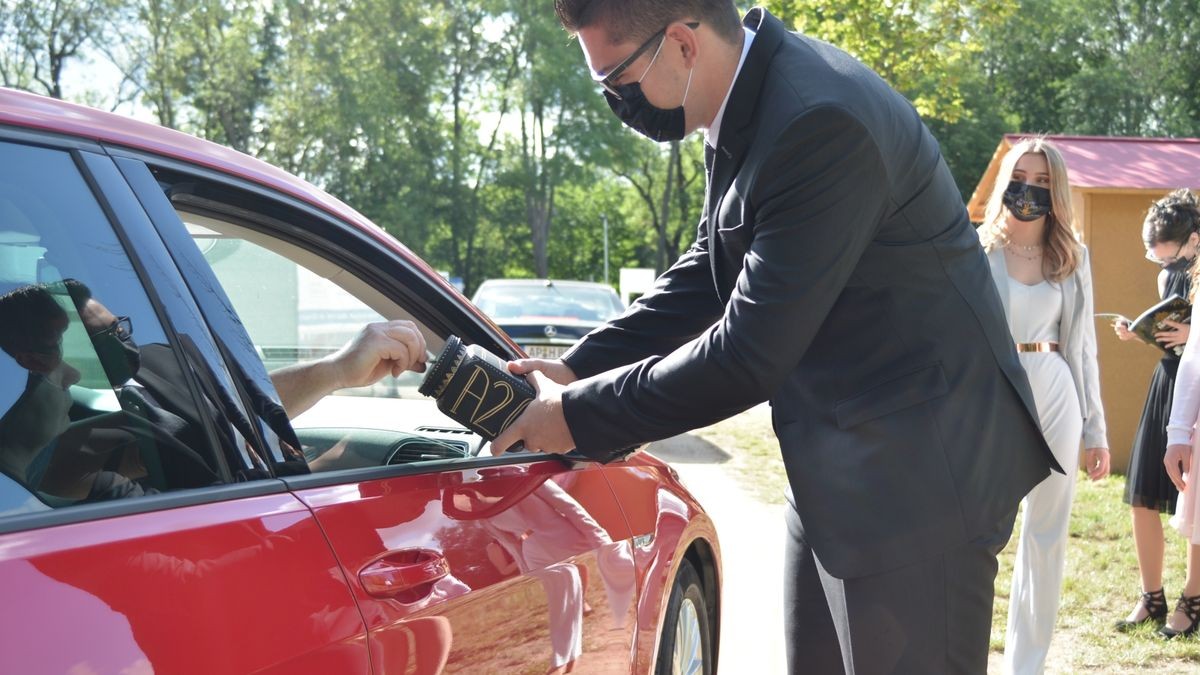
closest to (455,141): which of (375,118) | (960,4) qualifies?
(375,118)

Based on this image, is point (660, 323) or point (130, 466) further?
point (660, 323)

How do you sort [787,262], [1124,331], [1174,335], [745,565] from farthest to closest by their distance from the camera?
[745,565] → [1124,331] → [1174,335] → [787,262]

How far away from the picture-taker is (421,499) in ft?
6.88

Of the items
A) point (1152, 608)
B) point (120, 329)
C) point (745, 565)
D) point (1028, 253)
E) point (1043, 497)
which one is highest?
point (1028, 253)

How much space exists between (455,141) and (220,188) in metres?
44.6

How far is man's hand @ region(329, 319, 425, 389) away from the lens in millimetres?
2631

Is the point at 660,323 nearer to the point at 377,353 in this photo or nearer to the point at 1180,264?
the point at 377,353

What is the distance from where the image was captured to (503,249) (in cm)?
5309

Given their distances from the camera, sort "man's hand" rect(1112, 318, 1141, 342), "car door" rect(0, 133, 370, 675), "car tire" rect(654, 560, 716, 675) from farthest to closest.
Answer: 1. "man's hand" rect(1112, 318, 1141, 342)
2. "car tire" rect(654, 560, 716, 675)
3. "car door" rect(0, 133, 370, 675)

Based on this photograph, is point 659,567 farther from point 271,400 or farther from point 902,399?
point 271,400

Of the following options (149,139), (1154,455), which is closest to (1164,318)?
(1154,455)

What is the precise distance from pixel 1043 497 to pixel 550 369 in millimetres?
2463

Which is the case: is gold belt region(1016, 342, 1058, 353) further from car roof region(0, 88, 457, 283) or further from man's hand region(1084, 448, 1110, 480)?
car roof region(0, 88, 457, 283)

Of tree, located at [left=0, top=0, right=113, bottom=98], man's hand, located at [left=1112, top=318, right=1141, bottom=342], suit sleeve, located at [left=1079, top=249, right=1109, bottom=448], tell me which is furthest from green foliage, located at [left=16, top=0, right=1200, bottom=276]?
suit sleeve, located at [left=1079, top=249, right=1109, bottom=448]
